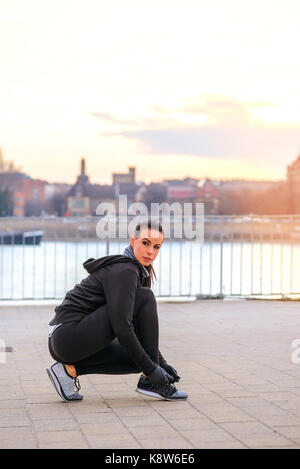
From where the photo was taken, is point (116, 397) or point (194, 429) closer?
point (194, 429)

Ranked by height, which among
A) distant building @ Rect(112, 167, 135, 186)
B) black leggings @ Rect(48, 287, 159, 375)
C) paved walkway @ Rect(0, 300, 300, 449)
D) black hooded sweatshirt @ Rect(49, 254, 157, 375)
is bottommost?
paved walkway @ Rect(0, 300, 300, 449)

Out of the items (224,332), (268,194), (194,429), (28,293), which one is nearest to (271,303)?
(224,332)

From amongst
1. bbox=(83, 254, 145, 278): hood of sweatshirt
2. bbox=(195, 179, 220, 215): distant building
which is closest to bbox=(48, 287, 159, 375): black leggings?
bbox=(83, 254, 145, 278): hood of sweatshirt

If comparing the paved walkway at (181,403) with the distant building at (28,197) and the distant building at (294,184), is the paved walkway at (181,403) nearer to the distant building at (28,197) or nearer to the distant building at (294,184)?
the distant building at (28,197)

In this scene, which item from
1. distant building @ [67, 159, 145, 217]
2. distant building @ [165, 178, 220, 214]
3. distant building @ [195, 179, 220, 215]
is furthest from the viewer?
distant building @ [165, 178, 220, 214]

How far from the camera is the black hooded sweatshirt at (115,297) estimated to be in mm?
4402

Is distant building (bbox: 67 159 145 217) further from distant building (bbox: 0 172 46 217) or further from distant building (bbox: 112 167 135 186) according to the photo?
distant building (bbox: 0 172 46 217)

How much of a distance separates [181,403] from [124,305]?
71 centimetres

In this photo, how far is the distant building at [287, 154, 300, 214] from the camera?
424ft

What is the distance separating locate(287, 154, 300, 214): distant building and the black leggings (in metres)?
123

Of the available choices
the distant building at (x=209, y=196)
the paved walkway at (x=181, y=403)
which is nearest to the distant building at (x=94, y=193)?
the distant building at (x=209, y=196)
